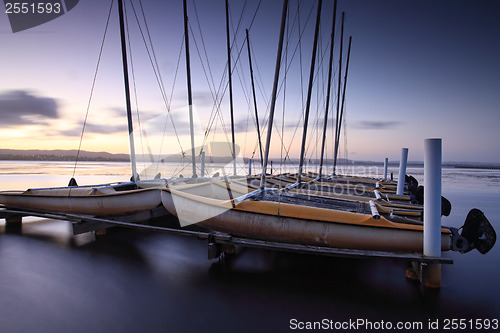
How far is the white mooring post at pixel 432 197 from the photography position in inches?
157

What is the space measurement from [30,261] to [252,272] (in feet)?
16.1

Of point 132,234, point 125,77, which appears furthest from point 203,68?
point 132,234

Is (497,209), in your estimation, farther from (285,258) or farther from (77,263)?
(77,263)

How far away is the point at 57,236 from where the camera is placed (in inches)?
301

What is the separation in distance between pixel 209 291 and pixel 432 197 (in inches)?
151

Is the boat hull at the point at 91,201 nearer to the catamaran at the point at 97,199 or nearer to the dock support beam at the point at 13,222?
the catamaran at the point at 97,199

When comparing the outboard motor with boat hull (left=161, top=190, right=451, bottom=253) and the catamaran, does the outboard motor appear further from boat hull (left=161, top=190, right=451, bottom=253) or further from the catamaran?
the catamaran

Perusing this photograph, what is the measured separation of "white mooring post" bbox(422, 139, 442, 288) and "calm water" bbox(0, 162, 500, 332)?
2.85ft

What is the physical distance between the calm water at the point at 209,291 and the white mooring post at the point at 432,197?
87 centimetres

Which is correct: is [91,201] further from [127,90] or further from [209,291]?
[209,291]

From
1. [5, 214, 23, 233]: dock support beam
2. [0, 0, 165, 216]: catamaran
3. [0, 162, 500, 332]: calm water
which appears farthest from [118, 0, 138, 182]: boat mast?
[5, 214, 23, 233]: dock support beam

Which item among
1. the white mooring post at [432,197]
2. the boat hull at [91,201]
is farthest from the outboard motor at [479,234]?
the boat hull at [91,201]

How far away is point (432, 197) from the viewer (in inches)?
158

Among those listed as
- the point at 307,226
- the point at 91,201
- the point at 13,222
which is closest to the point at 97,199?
the point at 91,201
